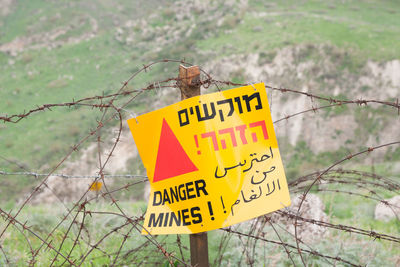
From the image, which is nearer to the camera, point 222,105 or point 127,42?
point 222,105

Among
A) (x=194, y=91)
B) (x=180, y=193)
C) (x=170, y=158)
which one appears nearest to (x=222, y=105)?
(x=194, y=91)

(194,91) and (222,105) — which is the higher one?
(194,91)

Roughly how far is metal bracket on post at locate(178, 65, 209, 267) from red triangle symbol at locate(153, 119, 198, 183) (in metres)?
0.21

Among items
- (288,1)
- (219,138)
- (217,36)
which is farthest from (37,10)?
(219,138)

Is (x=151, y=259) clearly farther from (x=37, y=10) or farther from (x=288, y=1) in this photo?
(x=37, y=10)

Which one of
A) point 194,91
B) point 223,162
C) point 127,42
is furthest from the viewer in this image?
point 127,42

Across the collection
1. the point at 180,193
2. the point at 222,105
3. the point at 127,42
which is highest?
the point at 127,42

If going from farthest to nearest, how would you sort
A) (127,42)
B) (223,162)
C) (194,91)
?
(127,42)
(194,91)
(223,162)

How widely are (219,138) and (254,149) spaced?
0.17 m

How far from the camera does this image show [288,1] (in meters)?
31.5

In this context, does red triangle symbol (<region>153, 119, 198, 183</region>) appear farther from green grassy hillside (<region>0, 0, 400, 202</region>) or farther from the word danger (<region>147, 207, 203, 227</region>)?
green grassy hillside (<region>0, 0, 400, 202</region>)

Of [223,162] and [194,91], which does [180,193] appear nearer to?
[223,162]

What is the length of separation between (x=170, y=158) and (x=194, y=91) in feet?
1.19

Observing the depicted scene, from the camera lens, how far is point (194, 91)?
206cm
